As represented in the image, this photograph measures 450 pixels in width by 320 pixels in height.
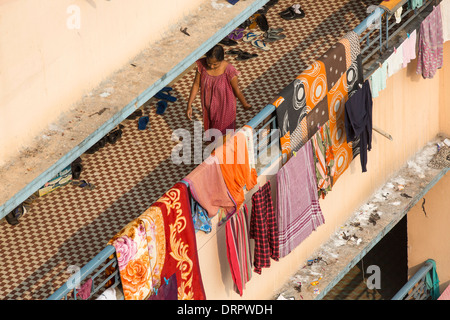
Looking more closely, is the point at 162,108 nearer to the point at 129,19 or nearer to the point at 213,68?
the point at 213,68

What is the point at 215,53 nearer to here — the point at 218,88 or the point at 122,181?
the point at 218,88

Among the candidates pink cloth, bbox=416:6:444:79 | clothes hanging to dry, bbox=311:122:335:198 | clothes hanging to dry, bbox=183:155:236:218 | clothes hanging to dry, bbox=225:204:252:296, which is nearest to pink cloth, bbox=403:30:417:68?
pink cloth, bbox=416:6:444:79

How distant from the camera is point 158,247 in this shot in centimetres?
855

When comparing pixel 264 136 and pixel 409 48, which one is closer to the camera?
pixel 264 136

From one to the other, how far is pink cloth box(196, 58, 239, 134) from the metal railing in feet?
1.03

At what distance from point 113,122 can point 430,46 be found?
4.77 metres

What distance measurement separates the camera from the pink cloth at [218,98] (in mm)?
9602

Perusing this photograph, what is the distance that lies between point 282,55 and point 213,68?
2.15 metres

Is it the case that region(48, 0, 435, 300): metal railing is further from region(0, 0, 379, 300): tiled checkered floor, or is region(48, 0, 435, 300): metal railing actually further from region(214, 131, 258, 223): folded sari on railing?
region(0, 0, 379, 300): tiled checkered floor

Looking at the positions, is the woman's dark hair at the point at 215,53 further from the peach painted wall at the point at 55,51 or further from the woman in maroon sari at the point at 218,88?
the peach painted wall at the point at 55,51

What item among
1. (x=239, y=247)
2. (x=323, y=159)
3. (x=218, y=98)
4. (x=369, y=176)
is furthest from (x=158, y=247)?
(x=369, y=176)

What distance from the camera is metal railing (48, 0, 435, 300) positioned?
793 cm

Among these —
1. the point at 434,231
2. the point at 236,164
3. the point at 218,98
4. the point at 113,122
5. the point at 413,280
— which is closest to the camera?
the point at 113,122

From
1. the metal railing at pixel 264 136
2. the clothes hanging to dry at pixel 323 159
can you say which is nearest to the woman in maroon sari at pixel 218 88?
the metal railing at pixel 264 136
